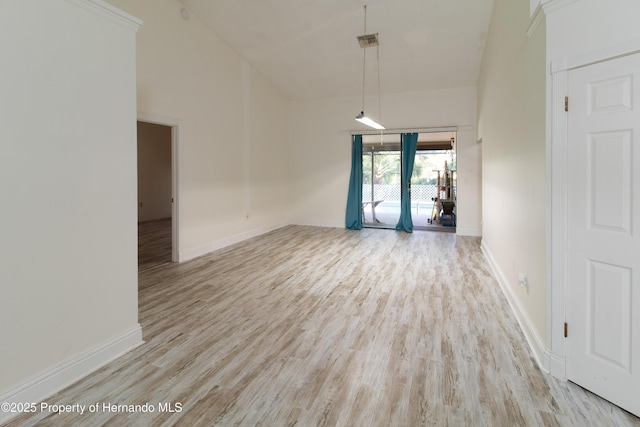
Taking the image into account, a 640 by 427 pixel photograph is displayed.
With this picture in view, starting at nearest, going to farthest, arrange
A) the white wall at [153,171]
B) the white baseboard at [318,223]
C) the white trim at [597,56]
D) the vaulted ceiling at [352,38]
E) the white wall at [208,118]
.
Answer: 1. the white trim at [597,56]
2. the white wall at [208,118]
3. the vaulted ceiling at [352,38]
4. the white baseboard at [318,223]
5. the white wall at [153,171]

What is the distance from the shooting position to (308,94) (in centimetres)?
784

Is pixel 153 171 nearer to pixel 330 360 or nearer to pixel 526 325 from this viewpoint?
pixel 330 360

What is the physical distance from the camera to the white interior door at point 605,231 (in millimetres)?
1651

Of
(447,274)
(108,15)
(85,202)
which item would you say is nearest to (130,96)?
(108,15)

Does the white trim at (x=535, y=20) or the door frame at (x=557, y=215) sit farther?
the white trim at (x=535, y=20)

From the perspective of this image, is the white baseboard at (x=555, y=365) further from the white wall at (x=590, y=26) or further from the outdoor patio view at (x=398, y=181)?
the outdoor patio view at (x=398, y=181)

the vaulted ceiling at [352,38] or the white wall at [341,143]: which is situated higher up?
the vaulted ceiling at [352,38]

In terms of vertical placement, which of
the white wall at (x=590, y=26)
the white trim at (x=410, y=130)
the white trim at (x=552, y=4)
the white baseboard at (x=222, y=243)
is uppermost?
the white trim at (x=410, y=130)

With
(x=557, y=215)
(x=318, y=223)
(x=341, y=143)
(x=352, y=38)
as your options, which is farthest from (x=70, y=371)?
(x=341, y=143)

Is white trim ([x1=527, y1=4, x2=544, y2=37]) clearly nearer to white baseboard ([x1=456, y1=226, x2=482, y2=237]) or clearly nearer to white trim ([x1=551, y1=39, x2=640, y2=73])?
white trim ([x1=551, y1=39, x2=640, y2=73])

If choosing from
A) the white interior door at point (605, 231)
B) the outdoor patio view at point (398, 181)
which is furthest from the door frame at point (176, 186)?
the outdoor patio view at point (398, 181)

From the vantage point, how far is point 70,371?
1.94 m

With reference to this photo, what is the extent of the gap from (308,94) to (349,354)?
6804 mm

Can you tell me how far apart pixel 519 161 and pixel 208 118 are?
14.7 feet
